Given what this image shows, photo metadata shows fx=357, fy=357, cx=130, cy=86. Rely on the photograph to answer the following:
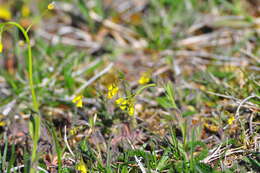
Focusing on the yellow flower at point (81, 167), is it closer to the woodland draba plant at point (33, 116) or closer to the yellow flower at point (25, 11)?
the woodland draba plant at point (33, 116)

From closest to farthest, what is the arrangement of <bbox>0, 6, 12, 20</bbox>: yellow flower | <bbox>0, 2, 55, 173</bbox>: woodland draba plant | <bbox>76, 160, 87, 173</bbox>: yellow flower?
1. <bbox>0, 2, 55, 173</bbox>: woodland draba plant
2. <bbox>76, 160, 87, 173</bbox>: yellow flower
3. <bbox>0, 6, 12, 20</bbox>: yellow flower

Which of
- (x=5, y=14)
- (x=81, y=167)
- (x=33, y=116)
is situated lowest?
(x=81, y=167)

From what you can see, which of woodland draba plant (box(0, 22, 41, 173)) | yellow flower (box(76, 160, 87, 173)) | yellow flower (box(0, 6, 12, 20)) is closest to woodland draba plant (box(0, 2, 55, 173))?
woodland draba plant (box(0, 22, 41, 173))

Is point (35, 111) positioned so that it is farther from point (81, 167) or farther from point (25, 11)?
point (25, 11)

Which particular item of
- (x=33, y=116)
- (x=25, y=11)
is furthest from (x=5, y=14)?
(x=33, y=116)

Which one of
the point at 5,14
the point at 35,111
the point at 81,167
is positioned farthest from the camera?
the point at 5,14

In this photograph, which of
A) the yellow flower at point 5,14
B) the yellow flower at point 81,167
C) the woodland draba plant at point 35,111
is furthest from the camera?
the yellow flower at point 5,14

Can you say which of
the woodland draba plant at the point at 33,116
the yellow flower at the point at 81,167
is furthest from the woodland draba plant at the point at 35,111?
the yellow flower at the point at 81,167

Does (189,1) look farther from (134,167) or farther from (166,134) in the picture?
(134,167)

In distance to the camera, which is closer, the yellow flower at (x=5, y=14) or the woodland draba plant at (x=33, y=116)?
the woodland draba plant at (x=33, y=116)

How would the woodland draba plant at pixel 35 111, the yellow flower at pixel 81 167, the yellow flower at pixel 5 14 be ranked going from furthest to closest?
the yellow flower at pixel 5 14
the yellow flower at pixel 81 167
the woodland draba plant at pixel 35 111

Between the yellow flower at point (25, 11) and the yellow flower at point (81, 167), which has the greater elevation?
the yellow flower at point (25, 11)

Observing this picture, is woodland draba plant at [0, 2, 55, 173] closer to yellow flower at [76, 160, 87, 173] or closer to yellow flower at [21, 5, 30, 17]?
yellow flower at [76, 160, 87, 173]
